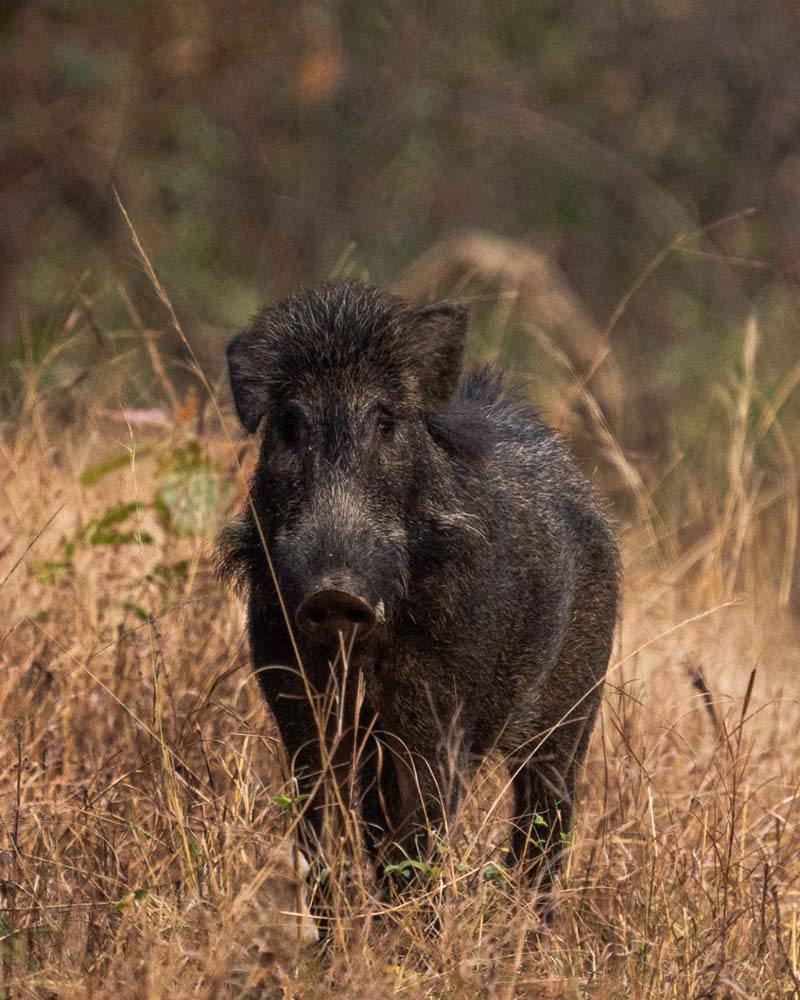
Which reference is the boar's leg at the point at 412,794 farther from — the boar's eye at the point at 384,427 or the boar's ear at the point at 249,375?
the boar's ear at the point at 249,375

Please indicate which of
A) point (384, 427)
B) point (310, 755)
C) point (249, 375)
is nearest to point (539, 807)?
point (310, 755)

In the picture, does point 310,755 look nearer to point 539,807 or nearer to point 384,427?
point 384,427

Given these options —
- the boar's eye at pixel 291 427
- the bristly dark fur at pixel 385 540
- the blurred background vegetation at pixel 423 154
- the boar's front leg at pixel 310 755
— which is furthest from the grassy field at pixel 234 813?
the blurred background vegetation at pixel 423 154

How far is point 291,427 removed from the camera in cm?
Answer: 372

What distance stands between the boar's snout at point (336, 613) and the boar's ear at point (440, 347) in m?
0.64

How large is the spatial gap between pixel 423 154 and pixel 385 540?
10678 millimetres

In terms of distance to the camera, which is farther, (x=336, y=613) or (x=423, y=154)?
(x=423, y=154)

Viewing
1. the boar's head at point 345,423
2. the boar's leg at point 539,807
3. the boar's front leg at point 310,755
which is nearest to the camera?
the boar's head at point 345,423

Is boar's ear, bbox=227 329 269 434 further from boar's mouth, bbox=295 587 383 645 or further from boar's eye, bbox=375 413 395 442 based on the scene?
boar's mouth, bbox=295 587 383 645

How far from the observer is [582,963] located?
3.53m

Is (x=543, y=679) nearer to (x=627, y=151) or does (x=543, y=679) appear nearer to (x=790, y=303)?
(x=790, y=303)

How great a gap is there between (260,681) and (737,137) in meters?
11.7

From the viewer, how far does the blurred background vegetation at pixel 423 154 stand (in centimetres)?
1198

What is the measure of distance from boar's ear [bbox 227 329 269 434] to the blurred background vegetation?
23.3 ft
